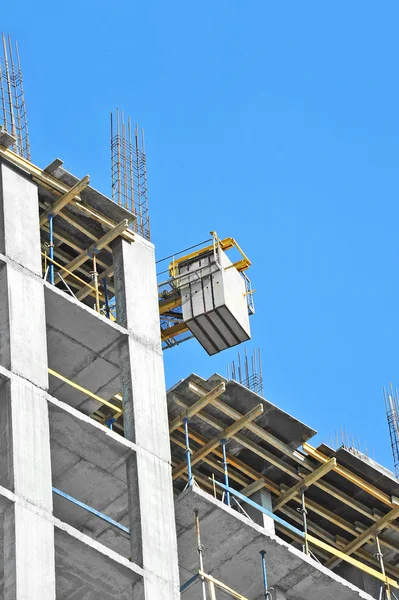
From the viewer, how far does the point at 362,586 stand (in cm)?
4128

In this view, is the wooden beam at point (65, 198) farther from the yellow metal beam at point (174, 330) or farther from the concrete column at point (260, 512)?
the concrete column at point (260, 512)

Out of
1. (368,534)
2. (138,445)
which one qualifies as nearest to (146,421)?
(138,445)

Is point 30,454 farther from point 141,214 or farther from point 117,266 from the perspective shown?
point 141,214

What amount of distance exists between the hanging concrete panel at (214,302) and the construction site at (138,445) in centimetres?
4


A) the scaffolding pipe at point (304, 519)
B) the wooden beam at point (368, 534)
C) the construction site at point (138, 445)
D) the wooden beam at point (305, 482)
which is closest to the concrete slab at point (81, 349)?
the construction site at point (138, 445)

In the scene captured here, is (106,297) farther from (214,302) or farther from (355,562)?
(355,562)

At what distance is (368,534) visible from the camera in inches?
1636

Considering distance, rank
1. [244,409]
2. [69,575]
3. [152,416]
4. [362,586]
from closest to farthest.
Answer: [69,575]
[152,416]
[244,409]
[362,586]

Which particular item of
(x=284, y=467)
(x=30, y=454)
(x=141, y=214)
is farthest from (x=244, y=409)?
(x=30, y=454)

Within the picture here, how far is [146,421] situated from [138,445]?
73 centimetres

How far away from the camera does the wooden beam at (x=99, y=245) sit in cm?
3747

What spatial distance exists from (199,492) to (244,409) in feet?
8.60

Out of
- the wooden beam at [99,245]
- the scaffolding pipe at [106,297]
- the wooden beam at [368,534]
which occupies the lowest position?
the wooden beam at [368,534]

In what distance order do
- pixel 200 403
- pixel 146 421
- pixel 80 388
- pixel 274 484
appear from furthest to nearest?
pixel 274 484 < pixel 200 403 < pixel 80 388 < pixel 146 421
